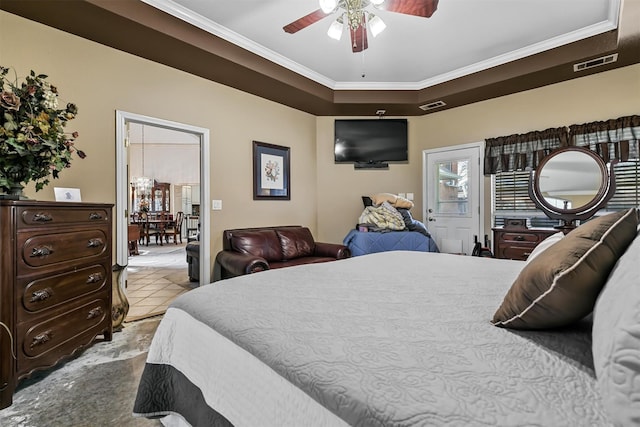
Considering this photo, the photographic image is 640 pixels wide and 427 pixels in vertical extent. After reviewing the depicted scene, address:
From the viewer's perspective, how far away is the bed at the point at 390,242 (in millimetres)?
3941

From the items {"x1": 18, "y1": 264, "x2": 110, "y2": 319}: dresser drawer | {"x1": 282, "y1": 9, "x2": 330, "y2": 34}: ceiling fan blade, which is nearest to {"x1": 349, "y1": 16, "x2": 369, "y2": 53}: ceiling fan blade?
{"x1": 282, "y1": 9, "x2": 330, "y2": 34}: ceiling fan blade

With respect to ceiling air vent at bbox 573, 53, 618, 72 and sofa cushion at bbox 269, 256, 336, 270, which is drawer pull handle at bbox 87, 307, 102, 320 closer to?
sofa cushion at bbox 269, 256, 336, 270

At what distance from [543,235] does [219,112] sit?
3.95m

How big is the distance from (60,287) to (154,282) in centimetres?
268

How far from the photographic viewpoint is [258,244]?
3.68 meters

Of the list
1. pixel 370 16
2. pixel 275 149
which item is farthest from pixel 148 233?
pixel 370 16

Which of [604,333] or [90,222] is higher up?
[90,222]

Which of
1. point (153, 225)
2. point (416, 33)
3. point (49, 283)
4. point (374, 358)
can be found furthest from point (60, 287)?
point (153, 225)

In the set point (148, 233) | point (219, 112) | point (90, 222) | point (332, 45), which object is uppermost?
point (332, 45)

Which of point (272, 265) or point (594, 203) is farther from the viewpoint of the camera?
point (272, 265)

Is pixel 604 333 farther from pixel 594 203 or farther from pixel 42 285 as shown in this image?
pixel 594 203

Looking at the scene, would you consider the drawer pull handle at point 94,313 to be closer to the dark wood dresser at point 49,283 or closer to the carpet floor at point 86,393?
the dark wood dresser at point 49,283

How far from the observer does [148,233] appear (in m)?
8.66

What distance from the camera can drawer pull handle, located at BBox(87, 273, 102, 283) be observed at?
2293mm
